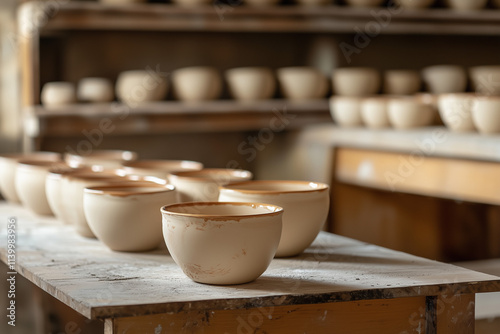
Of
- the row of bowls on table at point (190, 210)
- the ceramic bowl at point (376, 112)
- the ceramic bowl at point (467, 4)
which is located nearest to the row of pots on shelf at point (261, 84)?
the ceramic bowl at point (467, 4)

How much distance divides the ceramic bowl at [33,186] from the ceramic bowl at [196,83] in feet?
4.56

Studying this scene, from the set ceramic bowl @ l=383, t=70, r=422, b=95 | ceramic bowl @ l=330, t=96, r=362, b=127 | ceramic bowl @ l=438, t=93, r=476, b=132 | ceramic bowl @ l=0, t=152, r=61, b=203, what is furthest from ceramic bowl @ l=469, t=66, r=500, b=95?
ceramic bowl @ l=0, t=152, r=61, b=203

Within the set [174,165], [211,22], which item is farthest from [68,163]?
[211,22]

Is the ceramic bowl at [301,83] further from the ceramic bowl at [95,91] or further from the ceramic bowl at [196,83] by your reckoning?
the ceramic bowl at [95,91]

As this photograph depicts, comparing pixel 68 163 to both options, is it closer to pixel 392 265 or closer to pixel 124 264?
→ pixel 124 264

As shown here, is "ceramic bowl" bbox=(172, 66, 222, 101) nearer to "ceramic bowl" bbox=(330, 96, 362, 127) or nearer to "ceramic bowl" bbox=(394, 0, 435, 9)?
"ceramic bowl" bbox=(330, 96, 362, 127)

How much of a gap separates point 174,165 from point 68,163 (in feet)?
1.01

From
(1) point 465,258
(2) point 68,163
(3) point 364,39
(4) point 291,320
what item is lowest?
(1) point 465,258

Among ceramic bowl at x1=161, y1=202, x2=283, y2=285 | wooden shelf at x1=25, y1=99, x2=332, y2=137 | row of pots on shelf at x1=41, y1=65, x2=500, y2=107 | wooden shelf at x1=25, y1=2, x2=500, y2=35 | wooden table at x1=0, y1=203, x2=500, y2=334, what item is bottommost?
wooden table at x1=0, y1=203, x2=500, y2=334

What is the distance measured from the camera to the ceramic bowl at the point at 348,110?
3.05m

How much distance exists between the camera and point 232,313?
1.03m

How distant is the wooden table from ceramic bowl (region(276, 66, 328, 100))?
6.95 feet

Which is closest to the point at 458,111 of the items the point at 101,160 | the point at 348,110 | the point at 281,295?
the point at 348,110

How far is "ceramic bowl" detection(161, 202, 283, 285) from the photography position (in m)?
1.07
